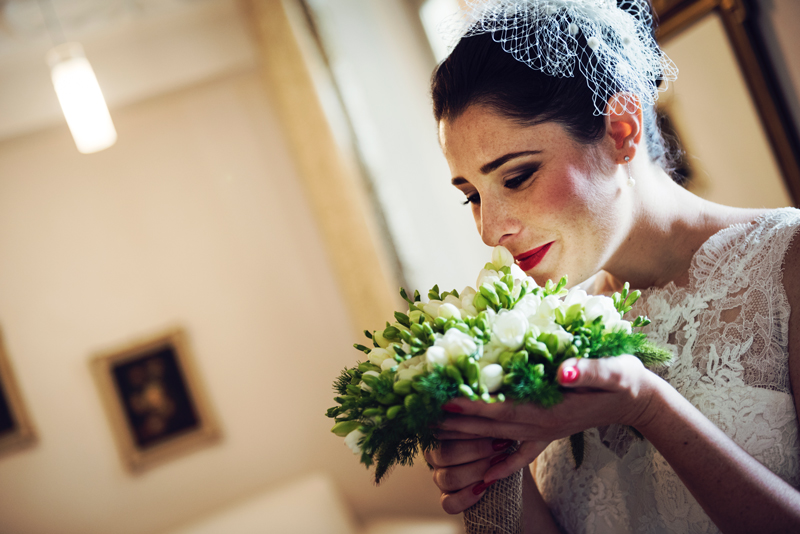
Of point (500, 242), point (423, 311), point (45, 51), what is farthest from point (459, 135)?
point (45, 51)

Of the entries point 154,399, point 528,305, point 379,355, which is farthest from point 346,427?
point 154,399

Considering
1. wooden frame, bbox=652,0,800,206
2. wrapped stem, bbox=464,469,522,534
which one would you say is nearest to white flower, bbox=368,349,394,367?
wrapped stem, bbox=464,469,522,534

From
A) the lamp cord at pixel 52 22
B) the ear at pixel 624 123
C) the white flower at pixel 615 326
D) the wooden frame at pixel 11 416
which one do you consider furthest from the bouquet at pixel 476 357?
the wooden frame at pixel 11 416

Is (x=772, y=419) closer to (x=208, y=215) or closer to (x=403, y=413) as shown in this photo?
(x=403, y=413)

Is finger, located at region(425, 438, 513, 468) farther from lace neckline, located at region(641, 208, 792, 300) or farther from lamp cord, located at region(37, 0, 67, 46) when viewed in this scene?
lamp cord, located at region(37, 0, 67, 46)

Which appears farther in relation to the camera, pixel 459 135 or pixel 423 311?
pixel 459 135

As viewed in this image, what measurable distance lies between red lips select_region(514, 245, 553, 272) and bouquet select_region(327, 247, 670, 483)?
16 centimetres

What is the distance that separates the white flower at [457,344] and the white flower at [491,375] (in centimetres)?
4

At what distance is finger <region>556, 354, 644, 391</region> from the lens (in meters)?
0.82

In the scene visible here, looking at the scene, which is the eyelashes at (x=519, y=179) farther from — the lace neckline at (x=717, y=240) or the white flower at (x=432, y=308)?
the lace neckline at (x=717, y=240)

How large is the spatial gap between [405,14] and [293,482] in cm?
313

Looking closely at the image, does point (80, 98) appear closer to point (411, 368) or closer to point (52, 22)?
point (52, 22)

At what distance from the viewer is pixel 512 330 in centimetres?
88

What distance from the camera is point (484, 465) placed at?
0.98 m
